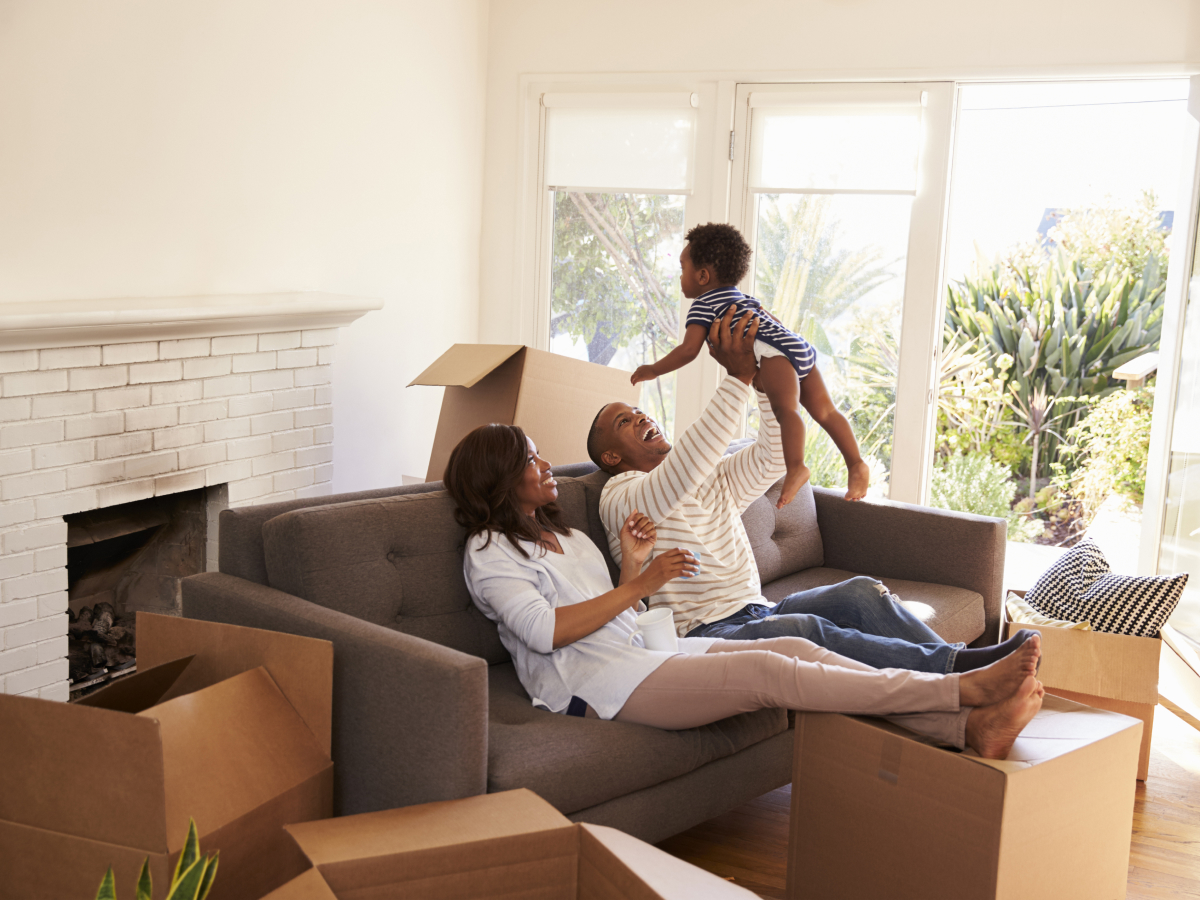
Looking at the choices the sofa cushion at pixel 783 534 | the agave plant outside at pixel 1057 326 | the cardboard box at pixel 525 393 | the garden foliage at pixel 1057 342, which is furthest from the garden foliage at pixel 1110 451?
the cardboard box at pixel 525 393

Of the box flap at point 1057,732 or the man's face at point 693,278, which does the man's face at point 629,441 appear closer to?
the man's face at point 693,278

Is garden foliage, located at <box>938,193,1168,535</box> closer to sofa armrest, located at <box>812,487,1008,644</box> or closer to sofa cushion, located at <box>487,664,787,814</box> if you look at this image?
sofa armrest, located at <box>812,487,1008,644</box>

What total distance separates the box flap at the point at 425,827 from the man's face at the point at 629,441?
1142mm

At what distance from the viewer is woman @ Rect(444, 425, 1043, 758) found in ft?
6.00

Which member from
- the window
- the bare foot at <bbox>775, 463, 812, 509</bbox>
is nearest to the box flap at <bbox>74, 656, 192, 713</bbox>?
the bare foot at <bbox>775, 463, 812, 509</bbox>

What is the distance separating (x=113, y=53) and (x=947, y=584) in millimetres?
2854

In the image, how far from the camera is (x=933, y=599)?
3.00 metres

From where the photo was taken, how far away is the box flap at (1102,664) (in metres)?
2.76

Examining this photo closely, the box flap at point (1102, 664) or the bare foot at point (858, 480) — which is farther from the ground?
the bare foot at point (858, 480)

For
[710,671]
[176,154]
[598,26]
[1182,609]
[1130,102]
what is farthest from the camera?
[1130,102]

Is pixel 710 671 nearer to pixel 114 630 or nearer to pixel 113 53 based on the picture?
pixel 114 630

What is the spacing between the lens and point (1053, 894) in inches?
68.6

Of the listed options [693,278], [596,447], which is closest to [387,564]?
[596,447]

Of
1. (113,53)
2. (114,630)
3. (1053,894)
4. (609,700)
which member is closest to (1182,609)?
(1053,894)
